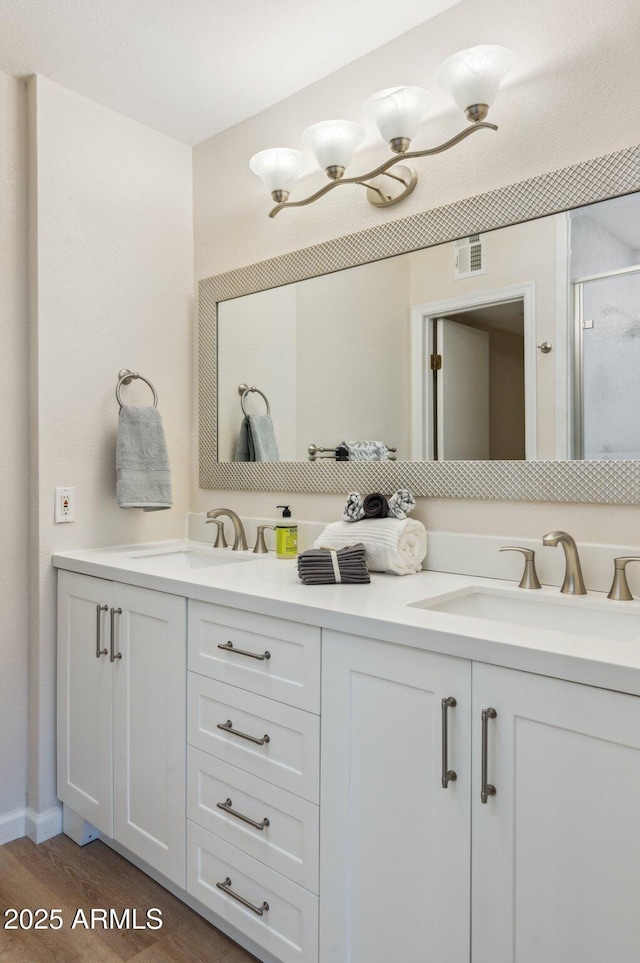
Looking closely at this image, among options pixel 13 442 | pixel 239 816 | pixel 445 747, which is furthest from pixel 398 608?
pixel 13 442

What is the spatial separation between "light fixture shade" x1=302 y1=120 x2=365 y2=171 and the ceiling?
296mm

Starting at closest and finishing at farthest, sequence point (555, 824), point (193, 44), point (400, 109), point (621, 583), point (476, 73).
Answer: point (555, 824), point (621, 583), point (476, 73), point (400, 109), point (193, 44)

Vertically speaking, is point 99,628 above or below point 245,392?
below

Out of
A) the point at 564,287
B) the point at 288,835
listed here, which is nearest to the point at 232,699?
the point at 288,835

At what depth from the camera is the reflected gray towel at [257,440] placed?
2.25 meters

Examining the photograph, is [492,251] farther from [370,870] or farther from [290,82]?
[370,870]

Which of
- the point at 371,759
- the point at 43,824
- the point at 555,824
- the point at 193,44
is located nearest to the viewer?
the point at 555,824

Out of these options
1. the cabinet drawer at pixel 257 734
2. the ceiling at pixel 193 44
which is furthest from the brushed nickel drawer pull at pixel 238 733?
the ceiling at pixel 193 44

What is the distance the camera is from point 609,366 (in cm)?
146

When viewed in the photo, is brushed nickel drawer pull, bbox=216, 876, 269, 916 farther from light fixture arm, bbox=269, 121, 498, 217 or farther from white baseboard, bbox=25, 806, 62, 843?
light fixture arm, bbox=269, 121, 498, 217

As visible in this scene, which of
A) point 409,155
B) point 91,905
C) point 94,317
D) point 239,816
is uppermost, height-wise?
point 409,155

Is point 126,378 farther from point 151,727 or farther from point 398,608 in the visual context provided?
point 398,608

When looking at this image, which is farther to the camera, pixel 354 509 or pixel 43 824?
pixel 43 824

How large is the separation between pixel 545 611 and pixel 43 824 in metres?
1.70
